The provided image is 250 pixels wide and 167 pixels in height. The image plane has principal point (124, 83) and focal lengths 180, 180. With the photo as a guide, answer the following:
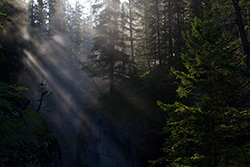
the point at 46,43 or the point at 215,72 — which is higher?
the point at 46,43

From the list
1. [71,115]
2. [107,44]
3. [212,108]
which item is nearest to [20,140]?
[212,108]

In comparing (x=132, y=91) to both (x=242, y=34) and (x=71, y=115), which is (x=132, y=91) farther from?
(x=71, y=115)

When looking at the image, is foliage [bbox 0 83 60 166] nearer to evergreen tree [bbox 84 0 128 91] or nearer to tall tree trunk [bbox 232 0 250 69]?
evergreen tree [bbox 84 0 128 91]

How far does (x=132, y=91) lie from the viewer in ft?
64.0

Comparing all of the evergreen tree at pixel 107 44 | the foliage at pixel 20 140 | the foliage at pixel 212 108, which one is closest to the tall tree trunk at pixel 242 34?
the foliage at pixel 212 108

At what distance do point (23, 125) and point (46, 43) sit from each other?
3432cm

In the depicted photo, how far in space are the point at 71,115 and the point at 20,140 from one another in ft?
70.1

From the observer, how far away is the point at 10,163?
24.9 feet

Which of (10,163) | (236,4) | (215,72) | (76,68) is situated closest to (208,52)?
(215,72)

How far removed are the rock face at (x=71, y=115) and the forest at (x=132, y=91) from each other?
0.14 metres

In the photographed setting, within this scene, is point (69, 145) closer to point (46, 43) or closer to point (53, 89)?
point (53, 89)

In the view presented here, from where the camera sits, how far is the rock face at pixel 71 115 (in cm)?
2039

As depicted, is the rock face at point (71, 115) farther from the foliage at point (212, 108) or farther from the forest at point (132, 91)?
the foliage at point (212, 108)

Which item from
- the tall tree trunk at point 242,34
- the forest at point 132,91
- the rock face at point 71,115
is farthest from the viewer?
the rock face at point 71,115
